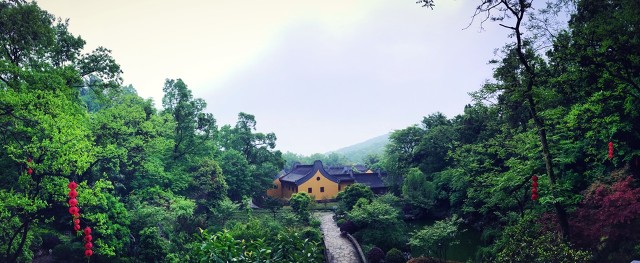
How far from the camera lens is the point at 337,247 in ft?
61.3

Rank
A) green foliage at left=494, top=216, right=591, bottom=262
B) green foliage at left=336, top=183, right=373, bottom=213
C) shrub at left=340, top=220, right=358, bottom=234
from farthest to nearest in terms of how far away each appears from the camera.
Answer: green foliage at left=336, top=183, right=373, bottom=213, shrub at left=340, top=220, right=358, bottom=234, green foliage at left=494, top=216, right=591, bottom=262

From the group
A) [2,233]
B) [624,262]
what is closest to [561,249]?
[624,262]

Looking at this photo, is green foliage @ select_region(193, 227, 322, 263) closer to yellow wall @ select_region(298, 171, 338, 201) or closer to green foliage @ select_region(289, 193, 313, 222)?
green foliage @ select_region(289, 193, 313, 222)

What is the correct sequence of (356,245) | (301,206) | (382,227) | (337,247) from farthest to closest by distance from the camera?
(301,206)
(337,247)
(356,245)
(382,227)

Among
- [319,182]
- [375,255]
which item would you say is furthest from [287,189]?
[375,255]

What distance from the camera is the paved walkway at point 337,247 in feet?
54.3

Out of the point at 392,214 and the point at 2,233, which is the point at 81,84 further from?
the point at 392,214

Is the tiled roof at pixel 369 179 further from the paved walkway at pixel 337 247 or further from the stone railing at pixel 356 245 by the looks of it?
the stone railing at pixel 356 245

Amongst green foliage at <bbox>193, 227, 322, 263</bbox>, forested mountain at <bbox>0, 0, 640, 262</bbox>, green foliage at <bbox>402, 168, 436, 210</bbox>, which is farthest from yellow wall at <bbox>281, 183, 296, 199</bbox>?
green foliage at <bbox>193, 227, 322, 263</bbox>

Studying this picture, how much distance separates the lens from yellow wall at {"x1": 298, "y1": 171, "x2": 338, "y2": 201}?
36.5m

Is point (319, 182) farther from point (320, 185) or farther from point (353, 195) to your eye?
point (353, 195)

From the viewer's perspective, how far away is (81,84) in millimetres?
13203

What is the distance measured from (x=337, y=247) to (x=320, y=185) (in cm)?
1849

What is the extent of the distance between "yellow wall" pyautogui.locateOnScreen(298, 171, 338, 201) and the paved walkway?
35.9ft
